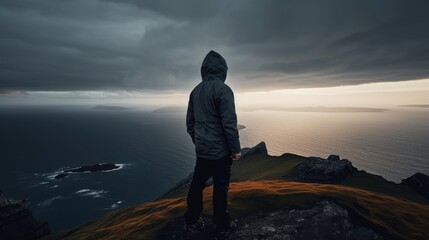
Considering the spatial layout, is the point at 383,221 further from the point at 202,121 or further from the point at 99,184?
the point at 99,184

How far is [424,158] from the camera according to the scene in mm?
132875

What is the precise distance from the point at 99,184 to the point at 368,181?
9866 cm

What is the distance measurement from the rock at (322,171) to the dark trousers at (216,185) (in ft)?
80.4

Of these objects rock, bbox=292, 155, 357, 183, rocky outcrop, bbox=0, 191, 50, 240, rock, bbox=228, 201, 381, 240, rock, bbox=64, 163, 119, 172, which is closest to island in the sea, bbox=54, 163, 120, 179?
rock, bbox=64, 163, 119, 172

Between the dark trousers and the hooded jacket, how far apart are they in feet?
0.99

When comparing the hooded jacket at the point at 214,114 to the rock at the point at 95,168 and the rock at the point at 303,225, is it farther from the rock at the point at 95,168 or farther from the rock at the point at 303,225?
the rock at the point at 95,168

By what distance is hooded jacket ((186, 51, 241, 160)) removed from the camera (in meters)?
8.10

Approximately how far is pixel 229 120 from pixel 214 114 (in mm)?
721

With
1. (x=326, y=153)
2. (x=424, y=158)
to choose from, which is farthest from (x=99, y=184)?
(x=424, y=158)

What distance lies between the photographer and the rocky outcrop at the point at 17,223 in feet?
133

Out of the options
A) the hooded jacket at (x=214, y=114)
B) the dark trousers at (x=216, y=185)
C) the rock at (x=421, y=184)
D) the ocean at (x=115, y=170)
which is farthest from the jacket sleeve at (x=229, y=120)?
the ocean at (x=115, y=170)

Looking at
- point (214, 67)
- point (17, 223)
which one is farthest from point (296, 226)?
point (17, 223)

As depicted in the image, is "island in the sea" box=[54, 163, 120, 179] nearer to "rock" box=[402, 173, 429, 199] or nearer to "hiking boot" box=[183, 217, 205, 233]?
"rock" box=[402, 173, 429, 199]

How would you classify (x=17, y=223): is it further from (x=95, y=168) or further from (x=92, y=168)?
(x=92, y=168)
